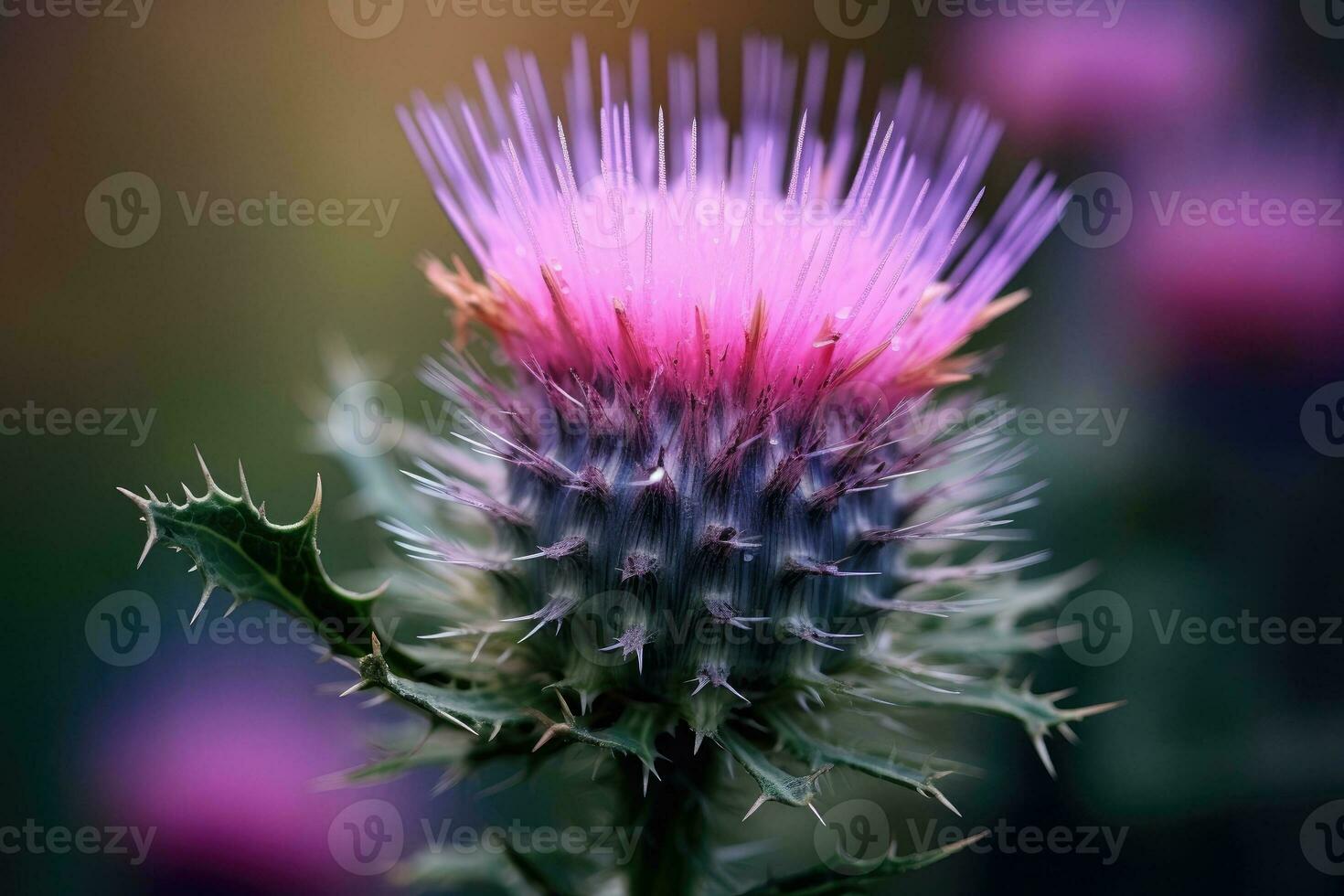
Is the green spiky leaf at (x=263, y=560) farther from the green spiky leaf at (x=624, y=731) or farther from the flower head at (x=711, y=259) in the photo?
the flower head at (x=711, y=259)

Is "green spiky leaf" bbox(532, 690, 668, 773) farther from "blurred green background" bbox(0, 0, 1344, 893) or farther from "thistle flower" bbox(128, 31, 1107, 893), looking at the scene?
"blurred green background" bbox(0, 0, 1344, 893)

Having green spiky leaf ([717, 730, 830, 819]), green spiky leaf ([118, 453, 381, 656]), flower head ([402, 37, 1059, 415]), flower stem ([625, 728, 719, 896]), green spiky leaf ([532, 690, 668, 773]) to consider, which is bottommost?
flower stem ([625, 728, 719, 896])

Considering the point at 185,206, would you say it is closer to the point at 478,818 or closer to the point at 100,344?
the point at 100,344

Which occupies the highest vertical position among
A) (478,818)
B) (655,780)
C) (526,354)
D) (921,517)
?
(526,354)

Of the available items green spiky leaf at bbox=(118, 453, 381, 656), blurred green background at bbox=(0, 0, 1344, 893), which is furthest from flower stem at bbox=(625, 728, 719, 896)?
blurred green background at bbox=(0, 0, 1344, 893)

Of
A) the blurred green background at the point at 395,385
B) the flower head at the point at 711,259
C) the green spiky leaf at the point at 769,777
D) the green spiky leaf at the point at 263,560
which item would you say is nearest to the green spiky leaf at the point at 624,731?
the green spiky leaf at the point at 769,777

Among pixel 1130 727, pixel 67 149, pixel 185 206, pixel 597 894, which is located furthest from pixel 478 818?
pixel 67 149

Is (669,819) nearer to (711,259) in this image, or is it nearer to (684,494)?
(684,494)
